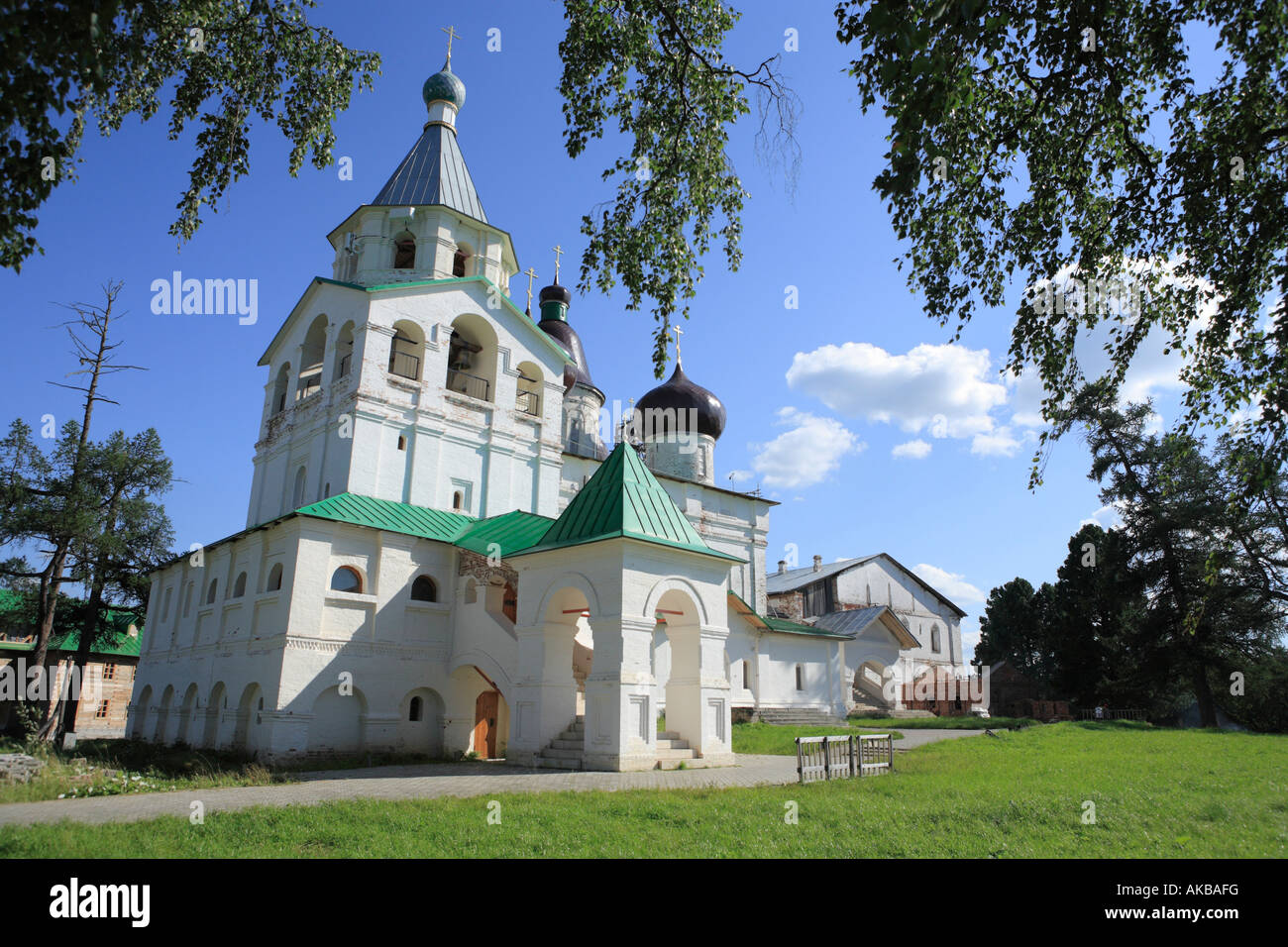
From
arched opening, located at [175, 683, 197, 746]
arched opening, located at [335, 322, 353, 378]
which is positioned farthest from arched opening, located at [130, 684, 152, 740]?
arched opening, located at [335, 322, 353, 378]

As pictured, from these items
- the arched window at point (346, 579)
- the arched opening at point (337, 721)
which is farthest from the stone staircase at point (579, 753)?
the arched window at point (346, 579)

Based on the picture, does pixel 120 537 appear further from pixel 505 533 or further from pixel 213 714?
pixel 505 533

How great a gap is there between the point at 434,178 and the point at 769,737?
1861 centimetres

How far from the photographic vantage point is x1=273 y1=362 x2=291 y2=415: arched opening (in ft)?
79.0

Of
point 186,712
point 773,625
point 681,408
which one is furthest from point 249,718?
point 681,408

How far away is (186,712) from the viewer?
20.1m

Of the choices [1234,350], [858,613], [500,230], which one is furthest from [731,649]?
[1234,350]

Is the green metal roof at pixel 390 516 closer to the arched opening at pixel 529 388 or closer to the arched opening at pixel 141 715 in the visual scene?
the arched opening at pixel 529 388

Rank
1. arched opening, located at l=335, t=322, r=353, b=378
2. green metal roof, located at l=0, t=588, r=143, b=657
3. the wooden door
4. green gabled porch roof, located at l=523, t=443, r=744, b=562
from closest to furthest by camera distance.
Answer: green gabled porch roof, located at l=523, t=443, r=744, b=562 → the wooden door → arched opening, located at l=335, t=322, r=353, b=378 → green metal roof, located at l=0, t=588, r=143, b=657

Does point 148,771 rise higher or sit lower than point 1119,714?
lower

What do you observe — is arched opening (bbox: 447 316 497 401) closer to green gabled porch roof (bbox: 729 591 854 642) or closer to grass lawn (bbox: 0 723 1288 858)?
green gabled porch roof (bbox: 729 591 854 642)

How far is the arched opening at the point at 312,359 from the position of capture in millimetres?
22797

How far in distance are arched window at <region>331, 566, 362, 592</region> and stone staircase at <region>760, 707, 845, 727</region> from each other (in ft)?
51.5
